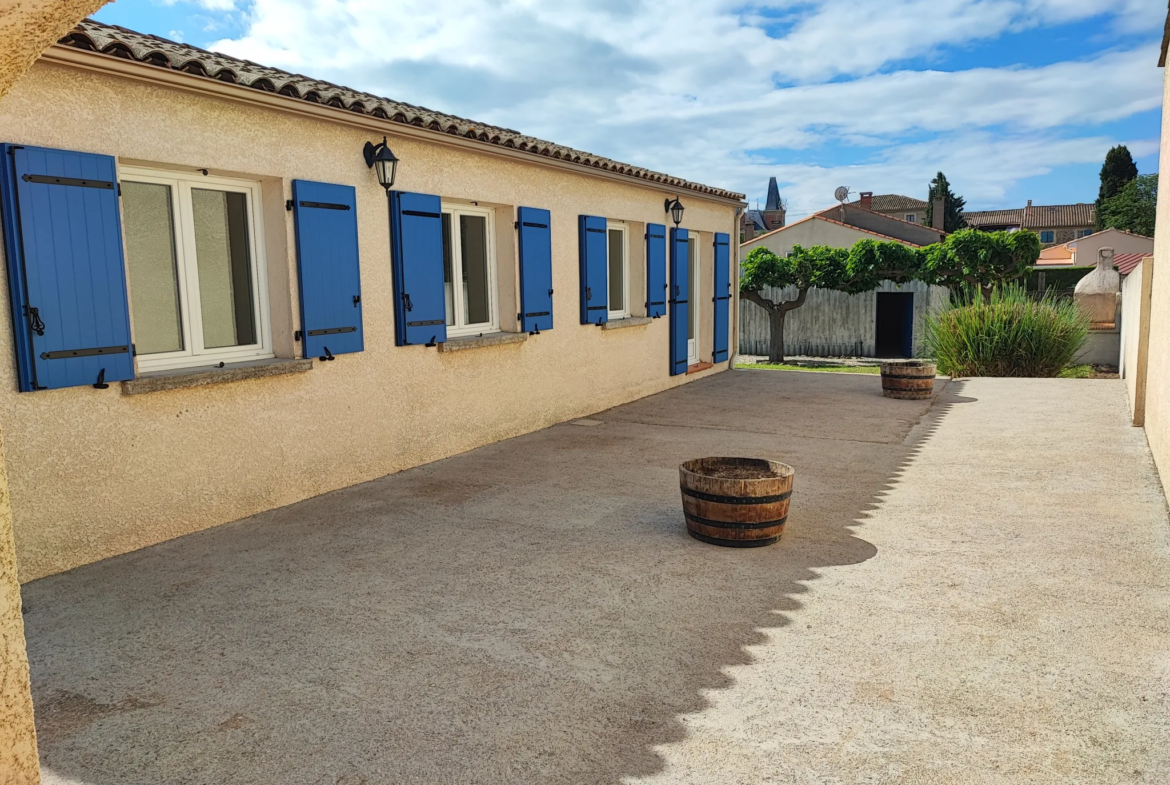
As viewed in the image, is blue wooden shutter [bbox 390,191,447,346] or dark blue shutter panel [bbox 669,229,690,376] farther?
dark blue shutter panel [bbox 669,229,690,376]

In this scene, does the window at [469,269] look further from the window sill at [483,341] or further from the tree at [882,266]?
the tree at [882,266]

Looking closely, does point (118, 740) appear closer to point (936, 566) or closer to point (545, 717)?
point (545, 717)

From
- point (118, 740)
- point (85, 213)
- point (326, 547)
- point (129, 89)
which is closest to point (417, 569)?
point (326, 547)

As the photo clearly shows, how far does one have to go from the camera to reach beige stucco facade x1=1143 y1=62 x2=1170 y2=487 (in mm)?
5395

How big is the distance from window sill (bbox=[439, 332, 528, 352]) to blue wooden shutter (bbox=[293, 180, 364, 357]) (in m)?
1.02

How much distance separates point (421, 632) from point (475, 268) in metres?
4.68

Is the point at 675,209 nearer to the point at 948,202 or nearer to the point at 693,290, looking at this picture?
the point at 693,290

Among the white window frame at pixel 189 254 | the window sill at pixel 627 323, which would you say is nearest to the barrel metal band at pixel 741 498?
the white window frame at pixel 189 254

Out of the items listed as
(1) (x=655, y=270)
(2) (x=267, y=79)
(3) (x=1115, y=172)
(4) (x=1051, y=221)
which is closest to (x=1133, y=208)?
(3) (x=1115, y=172)

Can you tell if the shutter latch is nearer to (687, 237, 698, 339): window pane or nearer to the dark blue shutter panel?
the dark blue shutter panel

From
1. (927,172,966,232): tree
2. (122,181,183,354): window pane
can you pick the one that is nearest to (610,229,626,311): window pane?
(122,181,183,354): window pane

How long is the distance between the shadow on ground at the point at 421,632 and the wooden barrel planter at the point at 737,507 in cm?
12

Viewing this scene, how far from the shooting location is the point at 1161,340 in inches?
231

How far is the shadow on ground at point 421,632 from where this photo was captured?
256cm
